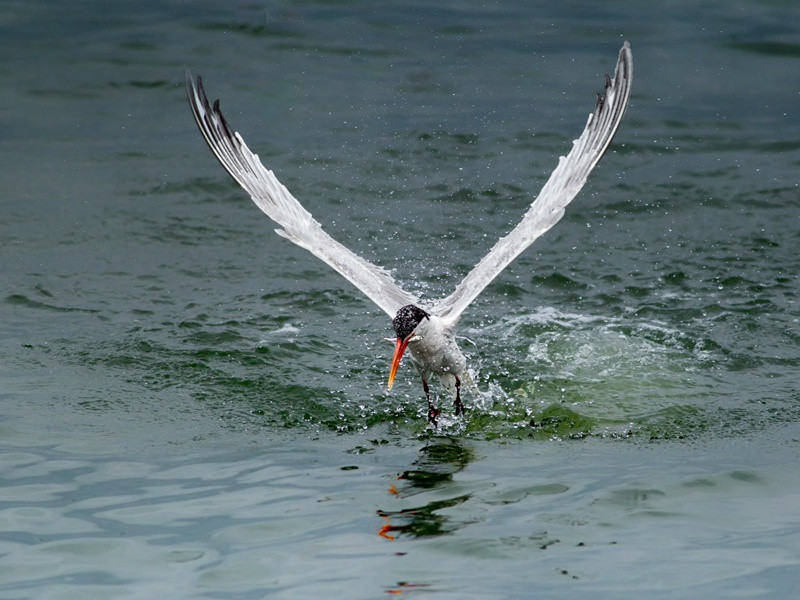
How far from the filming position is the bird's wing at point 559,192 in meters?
8.41

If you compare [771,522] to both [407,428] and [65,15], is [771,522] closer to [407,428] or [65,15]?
[407,428]

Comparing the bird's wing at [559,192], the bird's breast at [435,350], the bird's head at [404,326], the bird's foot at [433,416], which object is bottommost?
the bird's foot at [433,416]

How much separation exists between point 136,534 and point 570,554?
2.25 m

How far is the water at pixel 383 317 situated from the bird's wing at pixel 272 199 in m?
0.88

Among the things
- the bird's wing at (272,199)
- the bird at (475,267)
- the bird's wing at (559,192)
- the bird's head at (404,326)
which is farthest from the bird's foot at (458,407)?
the bird's head at (404,326)

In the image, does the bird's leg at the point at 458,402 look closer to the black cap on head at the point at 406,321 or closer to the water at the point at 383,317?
the water at the point at 383,317

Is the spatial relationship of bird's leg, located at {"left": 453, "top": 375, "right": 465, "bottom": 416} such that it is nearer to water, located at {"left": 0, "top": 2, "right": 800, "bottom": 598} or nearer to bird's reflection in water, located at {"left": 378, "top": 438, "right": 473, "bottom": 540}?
water, located at {"left": 0, "top": 2, "right": 800, "bottom": 598}

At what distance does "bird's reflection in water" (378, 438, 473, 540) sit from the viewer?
6387 mm

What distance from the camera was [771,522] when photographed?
251 inches

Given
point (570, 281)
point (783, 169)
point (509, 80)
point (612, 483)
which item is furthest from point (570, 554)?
point (509, 80)

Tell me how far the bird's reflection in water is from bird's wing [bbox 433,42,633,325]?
1.00 meters

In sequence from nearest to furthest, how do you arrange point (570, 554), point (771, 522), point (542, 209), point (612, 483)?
point (570, 554) < point (771, 522) < point (612, 483) < point (542, 209)

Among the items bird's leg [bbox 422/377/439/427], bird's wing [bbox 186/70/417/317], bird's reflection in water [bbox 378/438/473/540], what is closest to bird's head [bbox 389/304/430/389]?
bird's reflection in water [bbox 378/438/473/540]

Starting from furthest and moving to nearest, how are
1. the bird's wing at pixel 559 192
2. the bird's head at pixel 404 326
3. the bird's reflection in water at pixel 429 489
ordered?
the bird's wing at pixel 559 192
the bird's head at pixel 404 326
the bird's reflection in water at pixel 429 489
